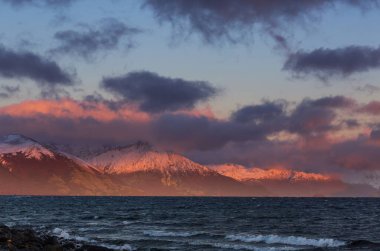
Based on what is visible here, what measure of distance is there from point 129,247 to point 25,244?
10.8 metres

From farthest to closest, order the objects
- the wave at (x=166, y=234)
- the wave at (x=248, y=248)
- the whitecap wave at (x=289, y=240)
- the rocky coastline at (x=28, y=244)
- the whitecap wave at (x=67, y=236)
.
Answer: the wave at (x=166, y=234)
the whitecap wave at (x=67, y=236)
the whitecap wave at (x=289, y=240)
the wave at (x=248, y=248)
the rocky coastline at (x=28, y=244)

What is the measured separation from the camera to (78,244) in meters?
59.2

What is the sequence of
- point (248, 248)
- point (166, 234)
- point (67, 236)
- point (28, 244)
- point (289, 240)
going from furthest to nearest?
point (166, 234)
point (67, 236)
point (289, 240)
point (248, 248)
point (28, 244)

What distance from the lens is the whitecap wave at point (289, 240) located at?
6397 cm

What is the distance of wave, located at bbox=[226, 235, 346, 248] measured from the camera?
210 feet

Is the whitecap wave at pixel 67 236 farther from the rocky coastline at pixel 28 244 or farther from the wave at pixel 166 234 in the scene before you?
the wave at pixel 166 234

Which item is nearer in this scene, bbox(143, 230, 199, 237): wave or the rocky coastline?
the rocky coastline

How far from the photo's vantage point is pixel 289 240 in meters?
67.8

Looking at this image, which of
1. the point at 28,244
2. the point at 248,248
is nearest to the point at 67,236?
the point at 28,244

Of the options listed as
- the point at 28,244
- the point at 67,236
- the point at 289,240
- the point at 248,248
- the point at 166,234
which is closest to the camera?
the point at 28,244

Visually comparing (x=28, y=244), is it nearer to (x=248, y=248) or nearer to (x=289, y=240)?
(x=248, y=248)

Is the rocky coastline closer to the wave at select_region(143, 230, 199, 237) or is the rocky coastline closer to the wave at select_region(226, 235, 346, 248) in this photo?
the wave at select_region(143, 230, 199, 237)


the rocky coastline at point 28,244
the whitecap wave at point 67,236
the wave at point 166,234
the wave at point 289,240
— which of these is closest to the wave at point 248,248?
the wave at point 289,240

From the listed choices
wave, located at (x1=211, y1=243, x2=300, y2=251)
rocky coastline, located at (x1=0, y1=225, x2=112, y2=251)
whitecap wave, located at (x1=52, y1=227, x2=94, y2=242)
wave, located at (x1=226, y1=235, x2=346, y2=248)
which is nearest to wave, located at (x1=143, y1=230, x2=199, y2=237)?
wave, located at (x1=226, y1=235, x2=346, y2=248)
